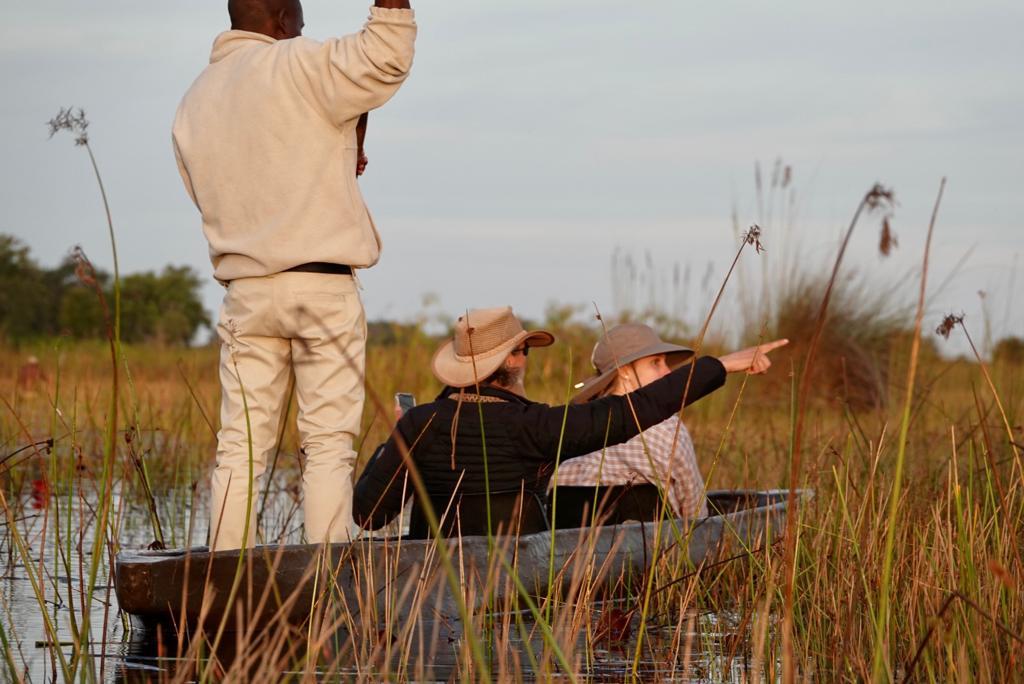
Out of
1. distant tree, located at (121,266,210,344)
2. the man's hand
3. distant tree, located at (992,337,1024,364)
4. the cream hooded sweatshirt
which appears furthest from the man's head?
distant tree, located at (121,266,210,344)

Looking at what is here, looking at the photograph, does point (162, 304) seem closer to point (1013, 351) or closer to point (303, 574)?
point (1013, 351)

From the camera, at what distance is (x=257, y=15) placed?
205 inches

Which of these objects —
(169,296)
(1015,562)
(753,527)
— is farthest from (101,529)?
(169,296)

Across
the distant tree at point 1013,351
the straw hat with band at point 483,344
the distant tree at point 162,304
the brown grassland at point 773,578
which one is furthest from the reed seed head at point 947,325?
the distant tree at point 162,304

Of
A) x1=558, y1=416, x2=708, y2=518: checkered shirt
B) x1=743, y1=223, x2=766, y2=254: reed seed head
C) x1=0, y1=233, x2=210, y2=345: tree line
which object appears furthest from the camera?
x1=0, y1=233, x2=210, y2=345: tree line

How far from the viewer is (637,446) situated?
6.07 metres

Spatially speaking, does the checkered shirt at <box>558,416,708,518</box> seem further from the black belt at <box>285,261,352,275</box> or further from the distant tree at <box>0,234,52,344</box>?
the distant tree at <box>0,234,52,344</box>

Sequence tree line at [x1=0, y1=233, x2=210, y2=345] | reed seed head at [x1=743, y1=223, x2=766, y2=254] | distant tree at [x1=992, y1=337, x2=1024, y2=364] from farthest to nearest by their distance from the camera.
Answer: tree line at [x1=0, y1=233, x2=210, y2=345], distant tree at [x1=992, y1=337, x2=1024, y2=364], reed seed head at [x1=743, y1=223, x2=766, y2=254]

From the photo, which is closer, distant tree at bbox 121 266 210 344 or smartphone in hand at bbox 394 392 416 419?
smartphone in hand at bbox 394 392 416 419

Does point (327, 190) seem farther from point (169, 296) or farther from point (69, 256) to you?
point (169, 296)

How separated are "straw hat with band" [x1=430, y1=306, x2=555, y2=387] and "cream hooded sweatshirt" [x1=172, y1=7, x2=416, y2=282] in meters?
0.42

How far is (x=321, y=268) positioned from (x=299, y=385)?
1.42 ft

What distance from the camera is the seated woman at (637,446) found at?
5.94 m

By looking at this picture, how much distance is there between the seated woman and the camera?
234 inches
